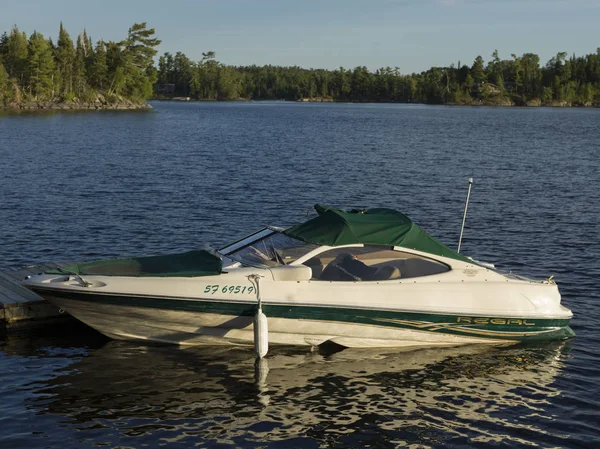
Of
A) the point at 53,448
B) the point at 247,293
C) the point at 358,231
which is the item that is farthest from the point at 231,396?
the point at 358,231

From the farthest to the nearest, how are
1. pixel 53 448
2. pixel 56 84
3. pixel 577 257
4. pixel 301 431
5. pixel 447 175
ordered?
1. pixel 56 84
2. pixel 447 175
3. pixel 577 257
4. pixel 301 431
5. pixel 53 448

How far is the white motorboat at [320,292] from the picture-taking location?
12680mm

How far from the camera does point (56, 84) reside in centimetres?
14200

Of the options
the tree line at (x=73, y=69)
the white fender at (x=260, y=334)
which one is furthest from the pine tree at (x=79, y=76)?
the white fender at (x=260, y=334)

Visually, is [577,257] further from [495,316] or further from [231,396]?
[231,396]

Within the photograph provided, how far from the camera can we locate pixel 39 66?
134m

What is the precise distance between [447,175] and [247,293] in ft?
108

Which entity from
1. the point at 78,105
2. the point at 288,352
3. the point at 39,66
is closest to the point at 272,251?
the point at 288,352

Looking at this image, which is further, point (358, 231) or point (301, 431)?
point (358, 231)

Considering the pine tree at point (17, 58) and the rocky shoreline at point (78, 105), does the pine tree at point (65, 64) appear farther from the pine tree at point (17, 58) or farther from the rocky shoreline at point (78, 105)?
→ the pine tree at point (17, 58)

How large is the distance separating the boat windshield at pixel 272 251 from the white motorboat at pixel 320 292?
0.02 metres

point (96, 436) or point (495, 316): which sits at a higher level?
point (495, 316)

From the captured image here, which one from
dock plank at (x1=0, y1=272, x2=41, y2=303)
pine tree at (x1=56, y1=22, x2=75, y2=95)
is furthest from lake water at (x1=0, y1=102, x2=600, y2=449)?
pine tree at (x1=56, y1=22, x2=75, y2=95)

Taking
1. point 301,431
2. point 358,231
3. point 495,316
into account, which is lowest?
point 301,431
